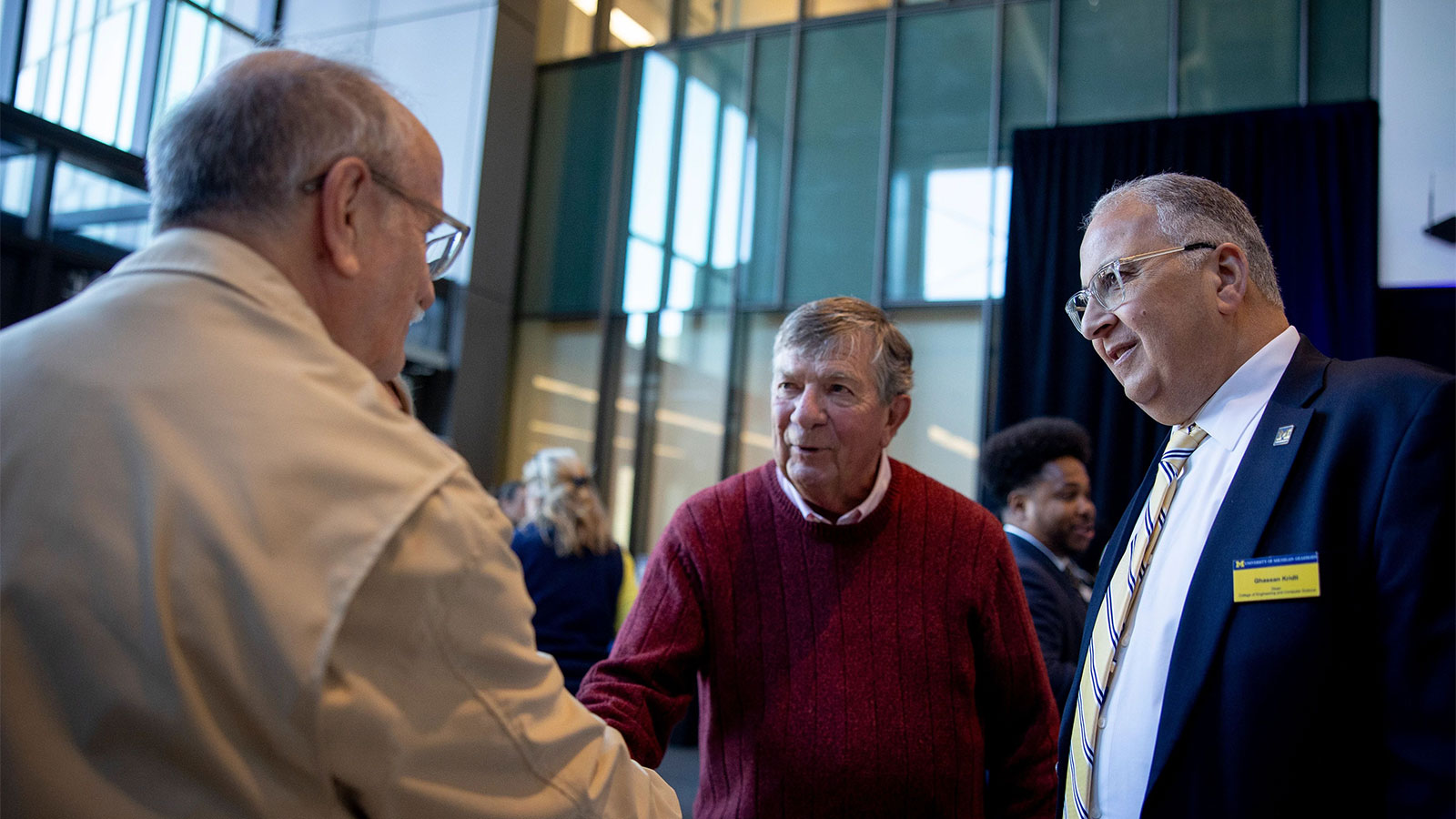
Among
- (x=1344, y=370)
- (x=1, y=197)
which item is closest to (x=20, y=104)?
(x=1, y=197)

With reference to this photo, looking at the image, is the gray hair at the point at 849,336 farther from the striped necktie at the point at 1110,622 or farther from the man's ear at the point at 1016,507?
the man's ear at the point at 1016,507

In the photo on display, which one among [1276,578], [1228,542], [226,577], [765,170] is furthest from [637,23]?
[226,577]

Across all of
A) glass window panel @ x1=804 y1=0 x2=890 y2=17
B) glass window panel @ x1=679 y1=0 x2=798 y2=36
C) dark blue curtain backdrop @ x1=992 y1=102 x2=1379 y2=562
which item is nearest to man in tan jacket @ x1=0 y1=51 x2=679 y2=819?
dark blue curtain backdrop @ x1=992 y1=102 x2=1379 y2=562

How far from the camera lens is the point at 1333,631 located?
1.29m

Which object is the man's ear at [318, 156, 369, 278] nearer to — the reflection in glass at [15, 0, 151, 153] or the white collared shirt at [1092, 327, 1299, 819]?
the white collared shirt at [1092, 327, 1299, 819]

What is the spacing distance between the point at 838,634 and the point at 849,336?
610mm

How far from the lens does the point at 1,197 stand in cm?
653

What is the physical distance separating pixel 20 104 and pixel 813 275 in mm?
6061

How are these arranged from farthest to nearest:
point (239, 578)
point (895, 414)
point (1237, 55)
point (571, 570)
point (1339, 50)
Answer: point (1237, 55)
point (1339, 50)
point (571, 570)
point (895, 414)
point (239, 578)

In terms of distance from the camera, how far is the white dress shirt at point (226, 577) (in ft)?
2.72

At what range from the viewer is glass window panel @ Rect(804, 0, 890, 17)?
8.62 m

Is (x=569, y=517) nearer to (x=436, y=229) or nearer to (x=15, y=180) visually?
(x=436, y=229)

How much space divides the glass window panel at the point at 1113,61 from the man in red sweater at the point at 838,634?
6.37 metres

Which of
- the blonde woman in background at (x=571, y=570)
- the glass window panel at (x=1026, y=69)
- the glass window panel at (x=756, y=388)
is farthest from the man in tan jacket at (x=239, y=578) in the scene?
the glass window panel at (x=1026, y=69)
